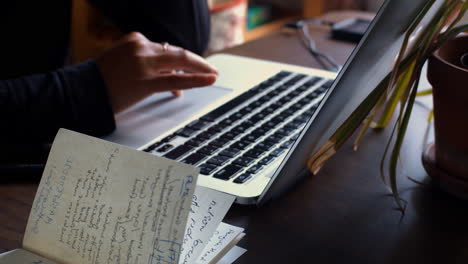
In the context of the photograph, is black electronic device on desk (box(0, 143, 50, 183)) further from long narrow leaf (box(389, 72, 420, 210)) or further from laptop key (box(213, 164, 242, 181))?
long narrow leaf (box(389, 72, 420, 210))

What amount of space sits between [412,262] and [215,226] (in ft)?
0.62

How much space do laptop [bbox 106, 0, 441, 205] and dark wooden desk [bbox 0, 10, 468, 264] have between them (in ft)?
0.10

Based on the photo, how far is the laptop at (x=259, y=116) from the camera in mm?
479

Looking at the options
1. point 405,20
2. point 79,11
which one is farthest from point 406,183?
point 79,11

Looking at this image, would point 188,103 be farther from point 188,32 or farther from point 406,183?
point 188,32

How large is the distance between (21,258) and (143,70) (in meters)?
0.42

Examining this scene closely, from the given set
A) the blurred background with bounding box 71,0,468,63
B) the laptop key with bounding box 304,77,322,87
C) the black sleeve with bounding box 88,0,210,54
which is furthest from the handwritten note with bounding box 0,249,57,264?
the blurred background with bounding box 71,0,468,63

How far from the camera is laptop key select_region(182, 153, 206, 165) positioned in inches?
A: 24.0

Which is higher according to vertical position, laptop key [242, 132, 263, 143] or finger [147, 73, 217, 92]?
finger [147, 73, 217, 92]

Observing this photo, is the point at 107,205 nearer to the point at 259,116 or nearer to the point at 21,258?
the point at 21,258

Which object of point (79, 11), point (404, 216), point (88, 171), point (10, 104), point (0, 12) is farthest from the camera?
point (79, 11)

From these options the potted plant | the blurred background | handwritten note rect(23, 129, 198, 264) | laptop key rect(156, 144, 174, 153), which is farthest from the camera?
the blurred background

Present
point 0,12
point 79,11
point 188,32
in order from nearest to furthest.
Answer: point 0,12
point 188,32
point 79,11

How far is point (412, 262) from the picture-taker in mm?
488
